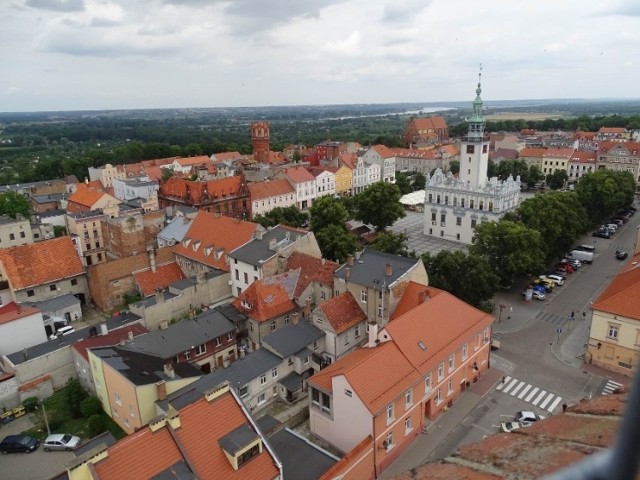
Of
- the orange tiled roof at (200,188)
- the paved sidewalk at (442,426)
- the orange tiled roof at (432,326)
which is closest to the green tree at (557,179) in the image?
the orange tiled roof at (200,188)

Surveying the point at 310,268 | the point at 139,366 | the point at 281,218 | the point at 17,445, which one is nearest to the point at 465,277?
the point at 310,268

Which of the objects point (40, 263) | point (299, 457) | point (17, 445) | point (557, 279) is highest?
point (40, 263)

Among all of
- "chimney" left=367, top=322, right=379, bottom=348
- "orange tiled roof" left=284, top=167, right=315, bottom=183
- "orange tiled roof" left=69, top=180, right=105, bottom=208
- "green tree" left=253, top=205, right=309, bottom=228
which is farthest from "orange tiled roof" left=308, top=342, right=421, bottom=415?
"orange tiled roof" left=284, top=167, right=315, bottom=183

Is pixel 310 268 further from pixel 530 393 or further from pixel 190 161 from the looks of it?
pixel 190 161

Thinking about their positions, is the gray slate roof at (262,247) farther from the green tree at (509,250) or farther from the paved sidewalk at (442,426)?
the paved sidewalk at (442,426)

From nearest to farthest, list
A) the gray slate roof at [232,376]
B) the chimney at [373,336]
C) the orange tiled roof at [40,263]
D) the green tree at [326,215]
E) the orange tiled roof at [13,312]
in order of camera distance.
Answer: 1. the gray slate roof at [232,376]
2. the chimney at [373,336]
3. the orange tiled roof at [13,312]
4. the orange tiled roof at [40,263]
5. the green tree at [326,215]

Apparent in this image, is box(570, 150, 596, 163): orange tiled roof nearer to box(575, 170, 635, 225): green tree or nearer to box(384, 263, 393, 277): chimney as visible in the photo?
box(575, 170, 635, 225): green tree

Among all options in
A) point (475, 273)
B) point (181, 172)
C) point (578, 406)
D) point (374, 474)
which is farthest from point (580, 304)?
point (181, 172)
